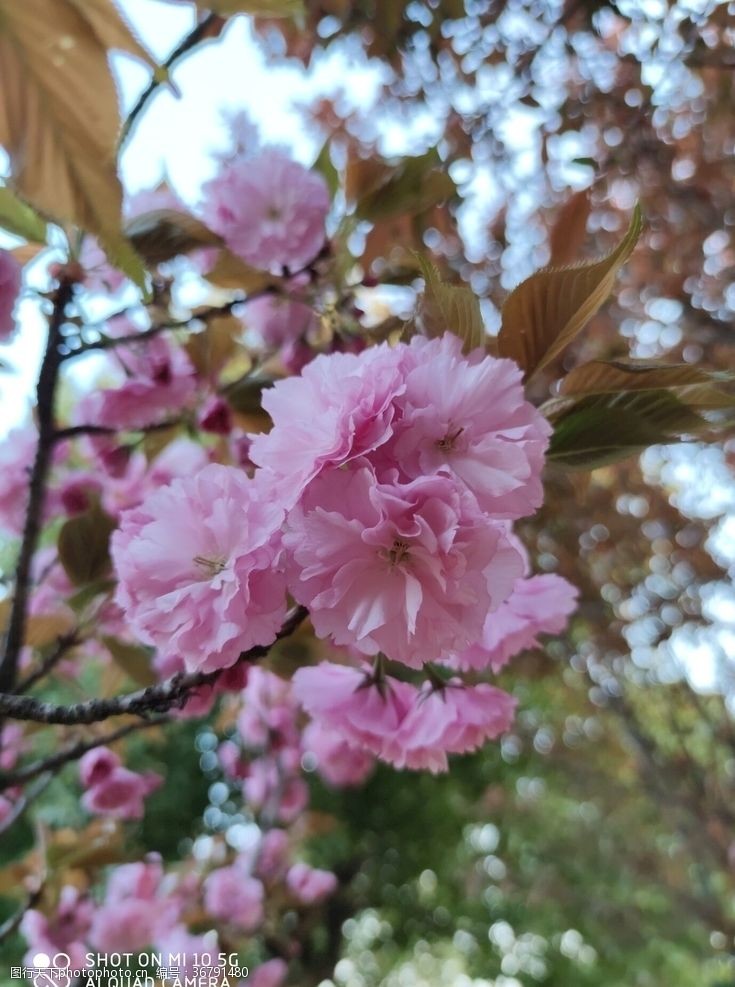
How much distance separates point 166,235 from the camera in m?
0.65

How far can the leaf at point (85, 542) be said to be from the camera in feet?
2.08

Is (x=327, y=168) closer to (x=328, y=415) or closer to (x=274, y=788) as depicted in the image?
(x=328, y=415)

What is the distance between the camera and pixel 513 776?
10.5ft

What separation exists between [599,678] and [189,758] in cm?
203

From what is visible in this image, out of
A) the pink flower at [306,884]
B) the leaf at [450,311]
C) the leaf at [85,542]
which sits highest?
the leaf at [450,311]

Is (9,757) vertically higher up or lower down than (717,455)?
Result: higher up

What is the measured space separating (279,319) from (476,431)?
1.50ft

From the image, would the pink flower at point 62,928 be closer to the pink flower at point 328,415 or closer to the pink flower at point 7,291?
the pink flower at point 7,291

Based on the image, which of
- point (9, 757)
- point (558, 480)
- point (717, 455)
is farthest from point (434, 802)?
point (558, 480)

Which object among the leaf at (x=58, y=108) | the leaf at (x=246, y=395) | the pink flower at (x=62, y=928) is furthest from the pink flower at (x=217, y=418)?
the pink flower at (x=62, y=928)

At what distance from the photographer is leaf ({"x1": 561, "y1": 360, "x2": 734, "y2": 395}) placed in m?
0.41

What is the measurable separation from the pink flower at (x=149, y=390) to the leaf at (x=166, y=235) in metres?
0.10

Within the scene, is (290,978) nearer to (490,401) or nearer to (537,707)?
(537,707)

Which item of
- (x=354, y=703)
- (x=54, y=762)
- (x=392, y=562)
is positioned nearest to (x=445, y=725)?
(x=354, y=703)
